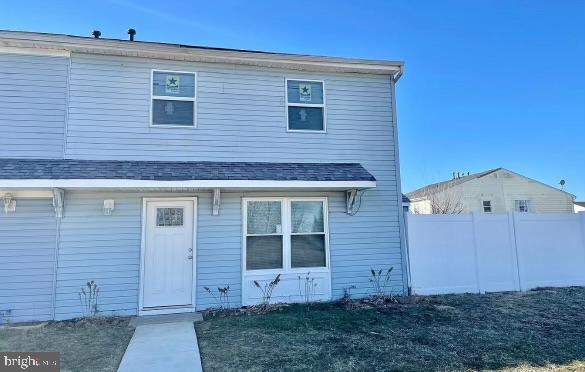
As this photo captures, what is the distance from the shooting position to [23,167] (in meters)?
6.16

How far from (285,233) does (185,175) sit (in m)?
2.41

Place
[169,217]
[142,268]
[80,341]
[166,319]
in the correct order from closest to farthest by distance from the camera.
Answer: [80,341], [166,319], [142,268], [169,217]

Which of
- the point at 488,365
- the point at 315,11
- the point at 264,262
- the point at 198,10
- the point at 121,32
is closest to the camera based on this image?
the point at 488,365

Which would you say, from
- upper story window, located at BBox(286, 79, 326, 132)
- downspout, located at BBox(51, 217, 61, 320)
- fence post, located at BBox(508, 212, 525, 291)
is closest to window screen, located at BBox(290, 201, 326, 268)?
upper story window, located at BBox(286, 79, 326, 132)

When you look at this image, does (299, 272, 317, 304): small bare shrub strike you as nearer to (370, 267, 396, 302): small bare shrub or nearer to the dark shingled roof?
(370, 267, 396, 302): small bare shrub

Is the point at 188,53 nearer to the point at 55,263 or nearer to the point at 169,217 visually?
the point at 169,217

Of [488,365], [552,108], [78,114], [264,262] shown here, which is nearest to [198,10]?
[78,114]

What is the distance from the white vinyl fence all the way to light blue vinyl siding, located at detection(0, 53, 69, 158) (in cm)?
751

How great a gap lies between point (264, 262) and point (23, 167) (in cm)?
464

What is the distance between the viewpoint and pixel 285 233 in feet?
24.9

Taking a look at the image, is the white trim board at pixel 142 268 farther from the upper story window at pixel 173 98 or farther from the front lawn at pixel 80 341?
the upper story window at pixel 173 98

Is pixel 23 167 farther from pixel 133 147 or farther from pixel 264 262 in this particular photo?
pixel 264 262

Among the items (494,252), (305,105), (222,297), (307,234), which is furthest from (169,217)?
(494,252)

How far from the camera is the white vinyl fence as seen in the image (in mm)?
8141
